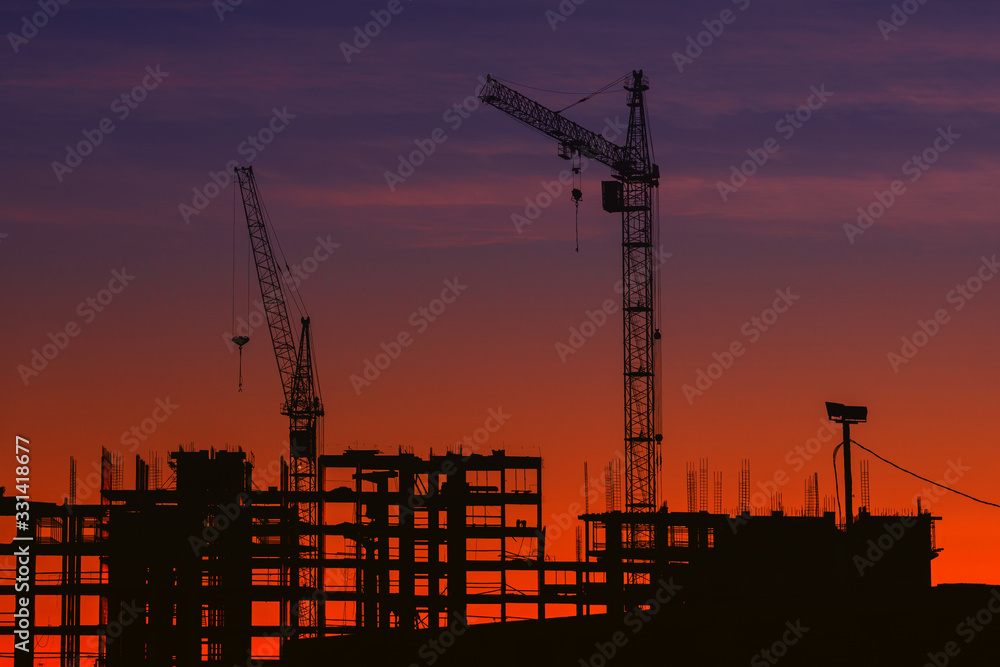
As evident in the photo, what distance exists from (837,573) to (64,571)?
44.7 metres

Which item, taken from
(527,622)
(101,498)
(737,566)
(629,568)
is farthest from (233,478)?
(527,622)

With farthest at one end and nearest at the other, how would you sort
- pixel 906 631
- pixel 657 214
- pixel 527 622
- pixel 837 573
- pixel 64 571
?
1. pixel 657 214
2. pixel 837 573
3. pixel 64 571
4. pixel 527 622
5. pixel 906 631

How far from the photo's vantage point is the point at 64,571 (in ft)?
293

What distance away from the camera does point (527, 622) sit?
188ft

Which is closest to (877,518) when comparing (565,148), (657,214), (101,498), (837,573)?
(837,573)

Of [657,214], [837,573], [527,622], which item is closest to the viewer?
[527,622]

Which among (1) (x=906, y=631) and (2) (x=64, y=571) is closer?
(1) (x=906, y=631)

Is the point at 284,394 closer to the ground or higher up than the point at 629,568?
higher up

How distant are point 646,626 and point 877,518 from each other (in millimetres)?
51671

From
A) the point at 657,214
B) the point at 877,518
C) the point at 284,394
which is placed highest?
the point at 657,214

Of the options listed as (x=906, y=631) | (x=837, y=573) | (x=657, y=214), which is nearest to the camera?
(x=906, y=631)

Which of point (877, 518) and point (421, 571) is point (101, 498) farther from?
point (877, 518)

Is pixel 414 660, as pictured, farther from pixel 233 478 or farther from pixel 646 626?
pixel 233 478

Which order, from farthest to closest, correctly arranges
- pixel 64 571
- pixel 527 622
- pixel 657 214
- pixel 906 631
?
1. pixel 657 214
2. pixel 64 571
3. pixel 527 622
4. pixel 906 631
